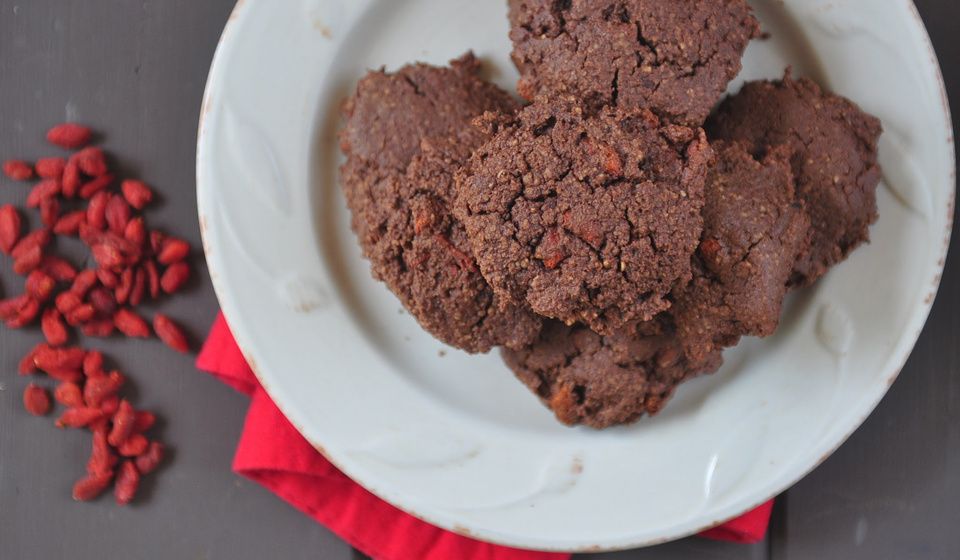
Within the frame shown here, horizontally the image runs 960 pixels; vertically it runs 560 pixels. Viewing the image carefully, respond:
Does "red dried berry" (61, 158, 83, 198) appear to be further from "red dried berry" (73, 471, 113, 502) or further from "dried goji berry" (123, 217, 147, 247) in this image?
"red dried berry" (73, 471, 113, 502)

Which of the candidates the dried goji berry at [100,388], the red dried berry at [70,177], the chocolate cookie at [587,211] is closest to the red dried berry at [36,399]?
the dried goji berry at [100,388]

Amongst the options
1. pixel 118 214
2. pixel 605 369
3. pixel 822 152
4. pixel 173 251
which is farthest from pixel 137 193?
pixel 822 152

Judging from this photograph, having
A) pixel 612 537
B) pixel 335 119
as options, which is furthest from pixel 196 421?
pixel 612 537

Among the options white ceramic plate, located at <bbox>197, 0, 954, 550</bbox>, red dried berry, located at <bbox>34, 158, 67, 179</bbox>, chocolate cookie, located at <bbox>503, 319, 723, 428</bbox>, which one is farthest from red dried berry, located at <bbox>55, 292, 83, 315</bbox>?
chocolate cookie, located at <bbox>503, 319, 723, 428</bbox>

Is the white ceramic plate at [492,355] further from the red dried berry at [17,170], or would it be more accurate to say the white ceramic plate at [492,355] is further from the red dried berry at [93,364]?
the red dried berry at [17,170]

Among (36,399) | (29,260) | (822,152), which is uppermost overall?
(822,152)

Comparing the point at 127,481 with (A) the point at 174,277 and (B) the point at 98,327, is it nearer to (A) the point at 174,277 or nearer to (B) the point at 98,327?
(B) the point at 98,327

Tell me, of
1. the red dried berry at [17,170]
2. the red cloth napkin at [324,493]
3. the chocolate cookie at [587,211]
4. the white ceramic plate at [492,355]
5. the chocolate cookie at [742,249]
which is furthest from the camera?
the red dried berry at [17,170]

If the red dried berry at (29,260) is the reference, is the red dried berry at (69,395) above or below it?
below
